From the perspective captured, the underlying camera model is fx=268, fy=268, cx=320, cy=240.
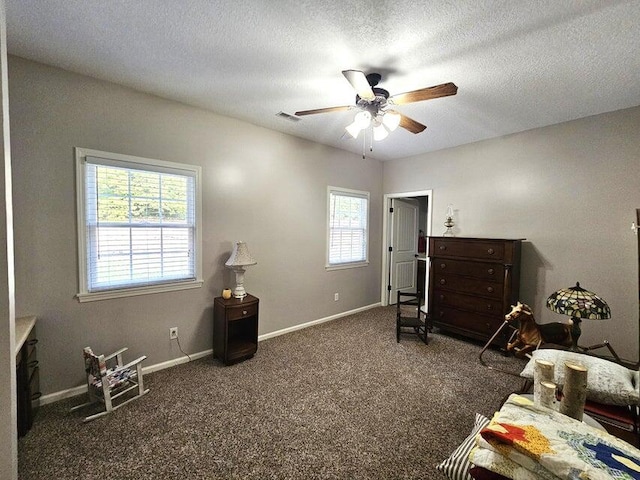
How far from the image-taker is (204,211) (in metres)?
2.94

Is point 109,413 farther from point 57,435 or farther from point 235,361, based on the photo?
point 235,361

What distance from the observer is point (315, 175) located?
393 cm

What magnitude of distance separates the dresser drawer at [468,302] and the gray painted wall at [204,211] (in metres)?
1.44

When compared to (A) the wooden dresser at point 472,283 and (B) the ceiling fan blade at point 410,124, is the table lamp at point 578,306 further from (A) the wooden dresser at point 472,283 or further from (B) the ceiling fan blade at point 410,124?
(B) the ceiling fan blade at point 410,124

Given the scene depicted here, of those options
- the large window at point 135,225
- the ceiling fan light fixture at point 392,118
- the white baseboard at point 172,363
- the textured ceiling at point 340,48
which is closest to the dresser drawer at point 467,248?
the textured ceiling at point 340,48

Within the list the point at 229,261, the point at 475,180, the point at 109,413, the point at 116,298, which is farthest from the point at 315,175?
the point at 109,413

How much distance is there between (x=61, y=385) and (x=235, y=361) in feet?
4.59

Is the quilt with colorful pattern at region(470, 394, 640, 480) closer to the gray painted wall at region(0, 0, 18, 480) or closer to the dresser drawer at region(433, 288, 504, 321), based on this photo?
the gray painted wall at region(0, 0, 18, 480)

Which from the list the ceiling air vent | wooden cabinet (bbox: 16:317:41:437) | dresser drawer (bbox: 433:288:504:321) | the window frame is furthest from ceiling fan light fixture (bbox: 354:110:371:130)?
wooden cabinet (bbox: 16:317:41:437)

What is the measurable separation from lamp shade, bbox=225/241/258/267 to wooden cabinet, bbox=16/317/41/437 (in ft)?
5.05

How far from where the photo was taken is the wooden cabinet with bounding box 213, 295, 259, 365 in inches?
110

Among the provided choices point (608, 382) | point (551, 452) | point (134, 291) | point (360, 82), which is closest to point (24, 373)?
point (134, 291)

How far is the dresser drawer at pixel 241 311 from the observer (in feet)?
9.14

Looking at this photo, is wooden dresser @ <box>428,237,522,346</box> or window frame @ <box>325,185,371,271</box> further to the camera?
window frame @ <box>325,185,371,271</box>
